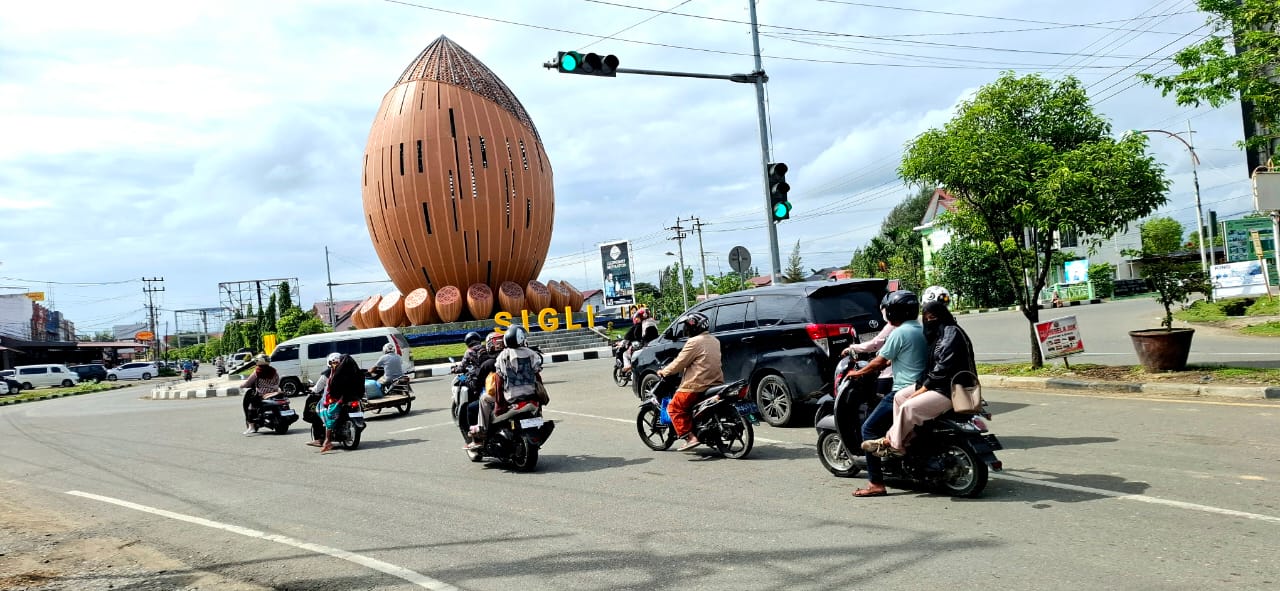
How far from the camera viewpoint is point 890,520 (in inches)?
215

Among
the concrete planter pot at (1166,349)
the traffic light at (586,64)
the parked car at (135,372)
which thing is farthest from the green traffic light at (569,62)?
the parked car at (135,372)

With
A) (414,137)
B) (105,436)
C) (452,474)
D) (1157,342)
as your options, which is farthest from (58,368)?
(1157,342)

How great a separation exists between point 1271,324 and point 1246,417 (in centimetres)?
1411

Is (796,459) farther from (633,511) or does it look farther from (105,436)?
(105,436)

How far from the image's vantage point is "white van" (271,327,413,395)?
23.4m

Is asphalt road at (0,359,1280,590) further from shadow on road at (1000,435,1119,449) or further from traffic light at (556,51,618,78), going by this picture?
traffic light at (556,51,618,78)

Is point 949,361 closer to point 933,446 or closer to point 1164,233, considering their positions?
point 933,446

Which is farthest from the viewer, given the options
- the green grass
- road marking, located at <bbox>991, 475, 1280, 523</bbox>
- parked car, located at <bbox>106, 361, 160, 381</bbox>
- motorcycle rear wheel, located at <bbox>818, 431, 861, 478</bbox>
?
parked car, located at <bbox>106, 361, 160, 381</bbox>

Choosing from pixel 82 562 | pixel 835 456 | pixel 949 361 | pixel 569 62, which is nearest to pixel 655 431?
pixel 835 456

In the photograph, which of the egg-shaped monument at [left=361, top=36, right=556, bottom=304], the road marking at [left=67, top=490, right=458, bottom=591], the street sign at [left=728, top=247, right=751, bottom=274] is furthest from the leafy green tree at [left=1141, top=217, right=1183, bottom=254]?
the road marking at [left=67, top=490, right=458, bottom=591]

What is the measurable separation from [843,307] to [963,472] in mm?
4034

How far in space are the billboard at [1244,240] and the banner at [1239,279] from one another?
18.2 ft

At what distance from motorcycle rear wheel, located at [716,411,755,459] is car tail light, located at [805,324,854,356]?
1.77m

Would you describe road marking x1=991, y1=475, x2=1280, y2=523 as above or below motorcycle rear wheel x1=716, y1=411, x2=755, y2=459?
below
